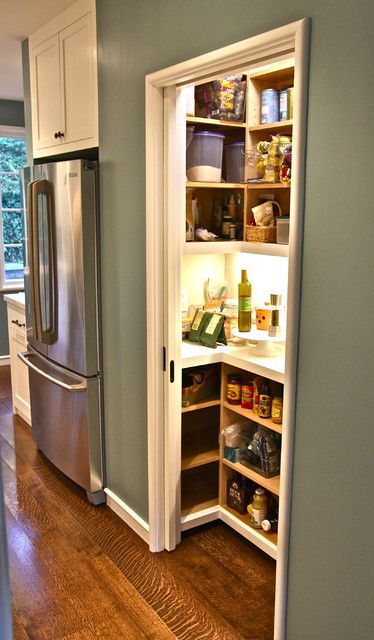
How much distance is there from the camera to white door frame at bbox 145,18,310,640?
66.0 inches

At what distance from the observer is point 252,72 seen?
274 cm

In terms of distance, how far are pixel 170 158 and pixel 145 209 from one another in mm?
238

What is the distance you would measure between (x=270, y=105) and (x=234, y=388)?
4.38 feet

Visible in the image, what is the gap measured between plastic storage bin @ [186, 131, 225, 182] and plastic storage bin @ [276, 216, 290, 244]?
43cm

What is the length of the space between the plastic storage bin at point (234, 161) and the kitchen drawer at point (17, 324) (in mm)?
1868

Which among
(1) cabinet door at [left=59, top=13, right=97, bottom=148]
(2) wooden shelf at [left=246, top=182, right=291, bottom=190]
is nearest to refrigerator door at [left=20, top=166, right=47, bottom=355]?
(1) cabinet door at [left=59, top=13, right=97, bottom=148]

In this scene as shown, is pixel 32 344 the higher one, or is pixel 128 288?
pixel 128 288

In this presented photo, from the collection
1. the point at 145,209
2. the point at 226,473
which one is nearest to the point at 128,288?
the point at 145,209

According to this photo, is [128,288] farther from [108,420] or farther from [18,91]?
[18,91]

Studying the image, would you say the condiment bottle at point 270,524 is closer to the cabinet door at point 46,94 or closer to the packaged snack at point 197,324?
the packaged snack at point 197,324

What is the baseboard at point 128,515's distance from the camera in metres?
2.77

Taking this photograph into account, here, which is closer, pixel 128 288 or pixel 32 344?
pixel 128 288

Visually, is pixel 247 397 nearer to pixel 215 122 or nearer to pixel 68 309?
pixel 68 309

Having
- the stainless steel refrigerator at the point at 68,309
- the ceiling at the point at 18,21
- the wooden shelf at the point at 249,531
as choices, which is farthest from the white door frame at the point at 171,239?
the ceiling at the point at 18,21
